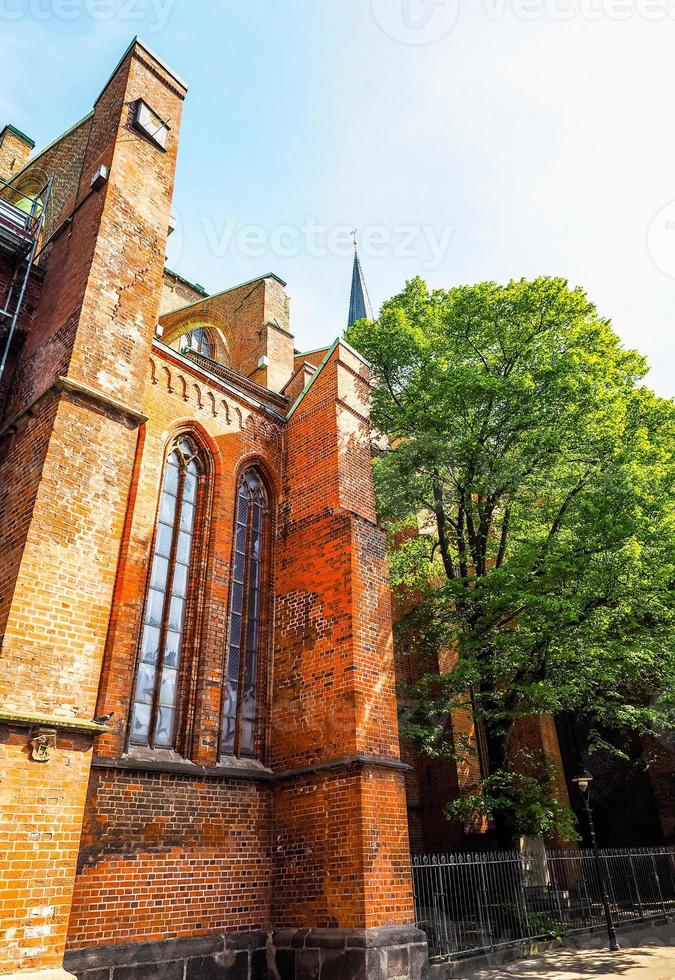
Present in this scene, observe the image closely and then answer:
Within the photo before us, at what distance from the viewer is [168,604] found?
860 cm

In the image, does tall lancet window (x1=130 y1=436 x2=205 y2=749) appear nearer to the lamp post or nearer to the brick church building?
the brick church building

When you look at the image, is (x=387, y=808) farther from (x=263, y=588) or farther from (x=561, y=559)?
(x=561, y=559)

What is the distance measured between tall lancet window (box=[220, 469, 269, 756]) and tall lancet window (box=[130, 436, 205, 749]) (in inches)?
31.2

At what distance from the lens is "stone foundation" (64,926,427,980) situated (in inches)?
253

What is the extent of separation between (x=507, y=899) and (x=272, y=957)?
175 inches

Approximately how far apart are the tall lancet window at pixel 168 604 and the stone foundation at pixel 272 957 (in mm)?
2103

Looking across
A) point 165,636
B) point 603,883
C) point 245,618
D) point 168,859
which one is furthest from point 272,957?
point 603,883

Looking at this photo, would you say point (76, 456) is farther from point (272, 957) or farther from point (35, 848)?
point (272, 957)

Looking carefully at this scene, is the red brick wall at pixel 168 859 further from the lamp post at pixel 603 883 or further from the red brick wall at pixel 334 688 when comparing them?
the lamp post at pixel 603 883

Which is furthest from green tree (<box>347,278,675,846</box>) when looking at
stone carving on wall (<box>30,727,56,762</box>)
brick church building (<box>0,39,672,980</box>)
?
stone carving on wall (<box>30,727,56,762</box>)

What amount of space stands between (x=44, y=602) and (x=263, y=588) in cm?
→ 405

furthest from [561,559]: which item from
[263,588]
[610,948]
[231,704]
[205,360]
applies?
[205,360]

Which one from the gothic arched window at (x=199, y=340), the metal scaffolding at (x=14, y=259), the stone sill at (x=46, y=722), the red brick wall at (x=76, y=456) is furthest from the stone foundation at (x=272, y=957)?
the gothic arched window at (x=199, y=340)

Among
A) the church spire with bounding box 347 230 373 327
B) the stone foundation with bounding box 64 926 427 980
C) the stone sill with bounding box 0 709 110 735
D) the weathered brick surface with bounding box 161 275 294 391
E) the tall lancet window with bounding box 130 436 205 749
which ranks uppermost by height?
the church spire with bounding box 347 230 373 327
